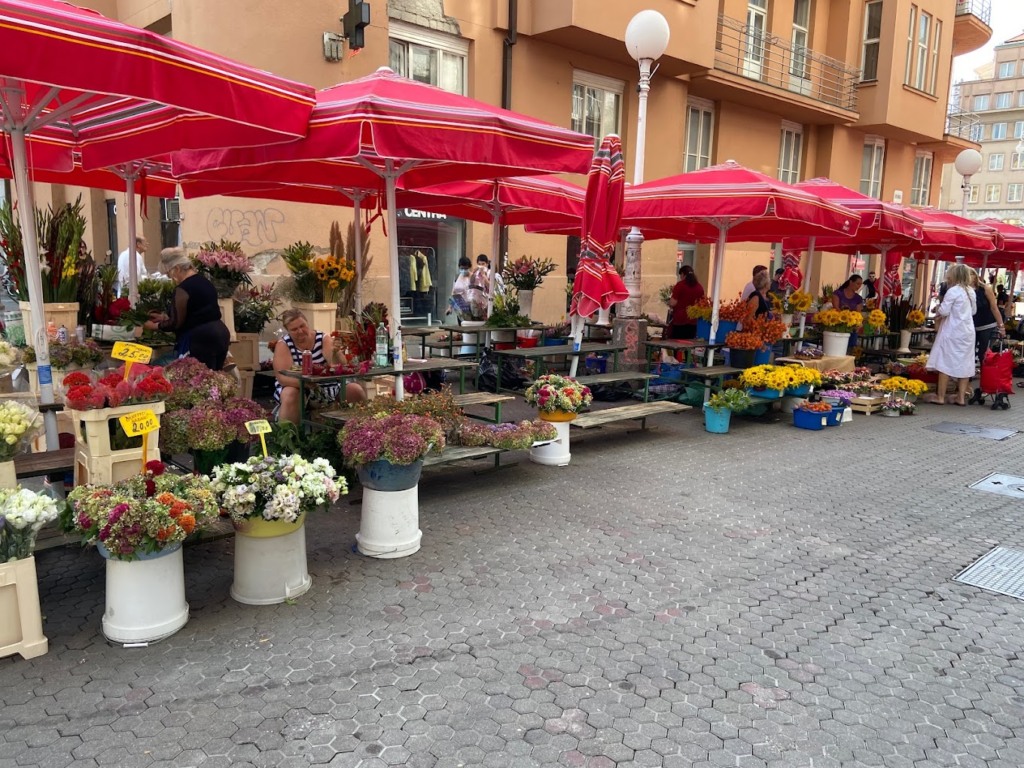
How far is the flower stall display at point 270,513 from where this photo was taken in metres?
3.67

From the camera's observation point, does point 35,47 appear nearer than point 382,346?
Yes

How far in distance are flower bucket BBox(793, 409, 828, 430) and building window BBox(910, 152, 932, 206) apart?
20235 millimetres

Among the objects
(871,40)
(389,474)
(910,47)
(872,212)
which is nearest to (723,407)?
(872,212)

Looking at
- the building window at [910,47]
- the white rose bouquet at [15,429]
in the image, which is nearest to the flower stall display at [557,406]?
the white rose bouquet at [15,429]

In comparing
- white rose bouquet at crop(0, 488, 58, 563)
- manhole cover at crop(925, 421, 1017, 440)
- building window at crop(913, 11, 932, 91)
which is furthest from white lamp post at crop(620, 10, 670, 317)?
building window at crop(913, 11, 932, 91)

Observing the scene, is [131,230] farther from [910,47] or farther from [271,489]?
[910,47]

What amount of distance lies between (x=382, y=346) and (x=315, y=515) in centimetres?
157

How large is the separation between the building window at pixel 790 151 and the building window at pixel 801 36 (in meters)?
1.41

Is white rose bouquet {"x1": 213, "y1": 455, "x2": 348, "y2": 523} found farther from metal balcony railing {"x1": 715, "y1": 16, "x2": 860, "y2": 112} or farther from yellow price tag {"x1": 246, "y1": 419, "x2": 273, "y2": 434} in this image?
metal balcony railing {"x1": 715, "y1": 16, "x2": 860, "y2": 112}

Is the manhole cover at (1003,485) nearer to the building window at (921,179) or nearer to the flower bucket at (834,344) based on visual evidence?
the flower bucket at (834,344)

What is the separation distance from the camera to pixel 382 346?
6168 mm

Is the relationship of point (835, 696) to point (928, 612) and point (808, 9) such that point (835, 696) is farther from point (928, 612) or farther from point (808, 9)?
point (808, 9)

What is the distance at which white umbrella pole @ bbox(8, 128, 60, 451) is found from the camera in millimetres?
4398

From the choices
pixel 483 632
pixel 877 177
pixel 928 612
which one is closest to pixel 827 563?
pixel 928 612
